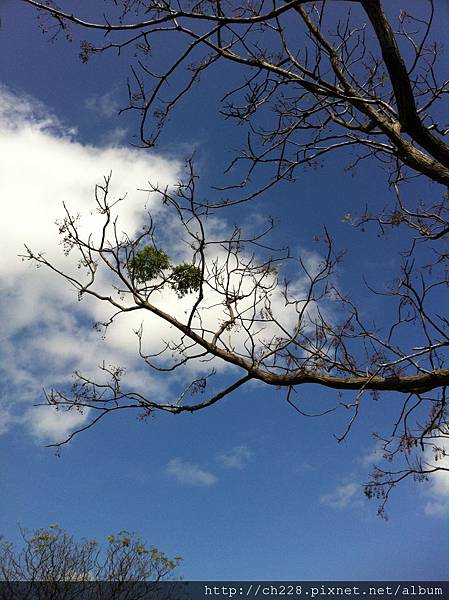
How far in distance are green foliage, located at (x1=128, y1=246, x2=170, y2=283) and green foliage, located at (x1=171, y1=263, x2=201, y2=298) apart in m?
0.17

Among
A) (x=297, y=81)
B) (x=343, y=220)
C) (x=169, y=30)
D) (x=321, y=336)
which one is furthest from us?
(x=321, y=336)

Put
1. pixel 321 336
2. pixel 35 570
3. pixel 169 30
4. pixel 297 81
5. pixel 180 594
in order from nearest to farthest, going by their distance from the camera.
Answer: pixel 169 30 < pixel 297 81 < pixel 321 336 < pixel 35 570 < pixel 180 594

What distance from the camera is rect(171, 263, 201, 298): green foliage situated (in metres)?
4.97

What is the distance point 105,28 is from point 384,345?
3242 mm

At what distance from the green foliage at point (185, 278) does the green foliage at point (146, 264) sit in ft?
0.54

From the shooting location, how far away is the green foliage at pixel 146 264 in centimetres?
501

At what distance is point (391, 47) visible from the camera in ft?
11.8

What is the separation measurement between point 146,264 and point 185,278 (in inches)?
15.2

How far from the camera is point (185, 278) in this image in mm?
4988

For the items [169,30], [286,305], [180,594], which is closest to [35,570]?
[180,594]

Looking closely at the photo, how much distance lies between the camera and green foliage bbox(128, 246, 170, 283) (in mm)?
5012

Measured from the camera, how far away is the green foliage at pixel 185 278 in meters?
4.97

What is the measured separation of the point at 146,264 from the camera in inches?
198

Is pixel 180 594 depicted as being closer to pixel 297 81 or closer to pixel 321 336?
pixel 321 336
